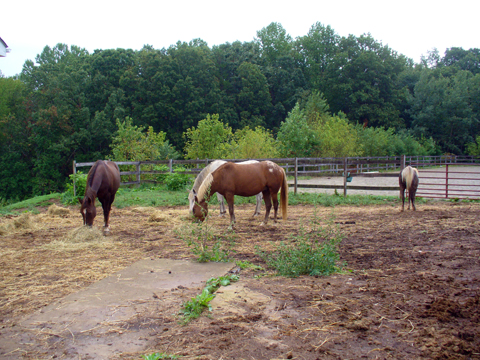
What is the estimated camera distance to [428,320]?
2.82 m

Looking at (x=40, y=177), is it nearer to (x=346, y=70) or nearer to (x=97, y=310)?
(x=97, y=310)

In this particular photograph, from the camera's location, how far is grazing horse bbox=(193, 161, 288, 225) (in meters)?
6.61

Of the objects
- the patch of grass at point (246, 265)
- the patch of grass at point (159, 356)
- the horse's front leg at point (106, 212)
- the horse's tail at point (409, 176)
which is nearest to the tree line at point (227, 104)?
the horse's tail at point (409, 176)

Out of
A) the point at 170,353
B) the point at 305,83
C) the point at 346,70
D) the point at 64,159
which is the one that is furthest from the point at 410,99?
the point at 170,353

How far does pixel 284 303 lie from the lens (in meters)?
3.24

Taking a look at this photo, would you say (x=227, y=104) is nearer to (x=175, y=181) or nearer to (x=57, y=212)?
(x=175, y=181)

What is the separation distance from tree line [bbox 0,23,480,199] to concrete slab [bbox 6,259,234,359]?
14265mm

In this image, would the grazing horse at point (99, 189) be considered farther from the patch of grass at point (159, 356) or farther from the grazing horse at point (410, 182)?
the grazing horse at point (410, 182)

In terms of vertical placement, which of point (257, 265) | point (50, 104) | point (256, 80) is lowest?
point (257, 265)

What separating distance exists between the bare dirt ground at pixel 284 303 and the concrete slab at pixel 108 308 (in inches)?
0.9

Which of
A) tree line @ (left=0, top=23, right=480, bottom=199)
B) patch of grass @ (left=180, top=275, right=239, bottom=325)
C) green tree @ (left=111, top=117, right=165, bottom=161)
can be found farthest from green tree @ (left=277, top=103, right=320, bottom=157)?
patch of grass @ (left=180, top=275, right=239, bottom=325)

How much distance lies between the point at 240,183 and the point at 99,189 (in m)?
2.67

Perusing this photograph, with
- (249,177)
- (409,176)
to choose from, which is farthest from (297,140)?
(249,177)

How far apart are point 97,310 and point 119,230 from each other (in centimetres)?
385
